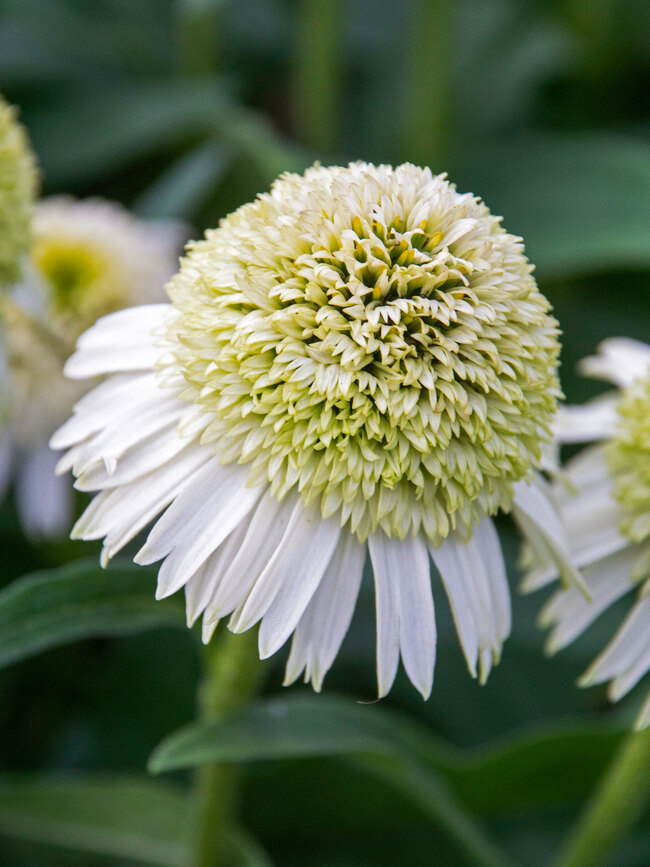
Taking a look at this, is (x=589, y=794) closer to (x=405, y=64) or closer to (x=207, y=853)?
(x=207, y=853)

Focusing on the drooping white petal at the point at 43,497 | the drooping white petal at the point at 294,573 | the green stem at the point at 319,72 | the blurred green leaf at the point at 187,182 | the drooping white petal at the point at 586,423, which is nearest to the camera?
the drooping white petal at the point at 294,573

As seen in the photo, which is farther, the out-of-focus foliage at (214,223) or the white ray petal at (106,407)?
the out-of-focus foliage at (214,223)

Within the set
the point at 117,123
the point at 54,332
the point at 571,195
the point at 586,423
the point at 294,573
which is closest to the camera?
the point at 294,573

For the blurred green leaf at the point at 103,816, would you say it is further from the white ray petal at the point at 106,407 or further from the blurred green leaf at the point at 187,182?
the blurred green leaf at the point at 187,182

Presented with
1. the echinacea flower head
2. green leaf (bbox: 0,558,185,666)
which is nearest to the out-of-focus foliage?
green leaf (bbox: 0,558,185,666)

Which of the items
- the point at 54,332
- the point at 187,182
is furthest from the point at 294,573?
the point at 187,182

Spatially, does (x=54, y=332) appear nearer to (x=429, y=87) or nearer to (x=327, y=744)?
(x=327, y=744)

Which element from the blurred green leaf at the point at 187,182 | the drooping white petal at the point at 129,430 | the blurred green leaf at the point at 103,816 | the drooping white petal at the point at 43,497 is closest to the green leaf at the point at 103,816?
the blurred green leaf at the point at 103,816
